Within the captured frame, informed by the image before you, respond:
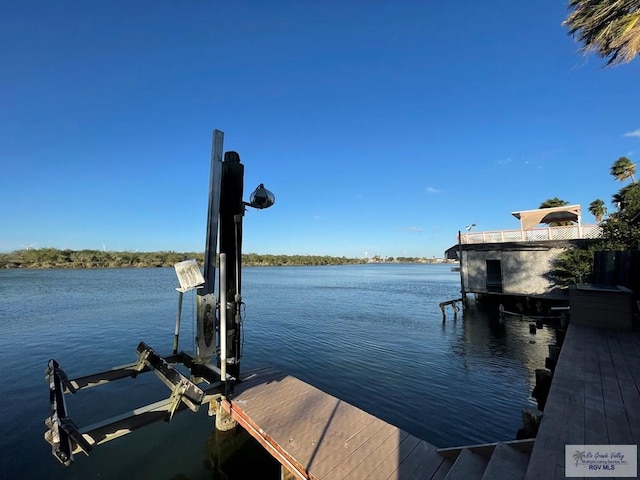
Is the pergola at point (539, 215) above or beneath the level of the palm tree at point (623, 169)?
beneath

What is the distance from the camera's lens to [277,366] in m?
10.9

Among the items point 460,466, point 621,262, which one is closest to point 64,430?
point 460,466

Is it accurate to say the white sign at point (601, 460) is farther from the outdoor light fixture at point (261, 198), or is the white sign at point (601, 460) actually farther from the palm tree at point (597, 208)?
the palm tree at point (597, 208)

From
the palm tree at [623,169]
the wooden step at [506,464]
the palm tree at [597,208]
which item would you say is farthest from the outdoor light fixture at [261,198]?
the palm tree at [597,208]

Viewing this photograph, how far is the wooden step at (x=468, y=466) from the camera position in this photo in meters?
3.08

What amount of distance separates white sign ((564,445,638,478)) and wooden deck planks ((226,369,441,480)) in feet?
4.58

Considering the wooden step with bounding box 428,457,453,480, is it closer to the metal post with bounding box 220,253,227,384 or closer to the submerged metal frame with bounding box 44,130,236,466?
the submerged metal frame with bounding box 44,130,236,466

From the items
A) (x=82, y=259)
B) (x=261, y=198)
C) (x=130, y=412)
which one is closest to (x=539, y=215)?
(x=261, y=198)

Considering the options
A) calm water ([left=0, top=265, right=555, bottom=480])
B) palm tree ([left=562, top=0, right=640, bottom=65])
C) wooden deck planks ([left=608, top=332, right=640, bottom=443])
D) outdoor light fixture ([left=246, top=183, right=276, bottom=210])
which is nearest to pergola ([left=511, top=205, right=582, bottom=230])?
calm water ([left=0, top=265, right=555, bottom=480])

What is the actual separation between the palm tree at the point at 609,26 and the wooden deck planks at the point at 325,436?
9.55 metres

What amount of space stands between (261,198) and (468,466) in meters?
5.37

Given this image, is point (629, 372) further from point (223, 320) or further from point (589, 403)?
point (223, 320)

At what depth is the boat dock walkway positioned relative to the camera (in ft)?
9.78

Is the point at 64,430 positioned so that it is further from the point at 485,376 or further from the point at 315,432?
the point at 485,376
